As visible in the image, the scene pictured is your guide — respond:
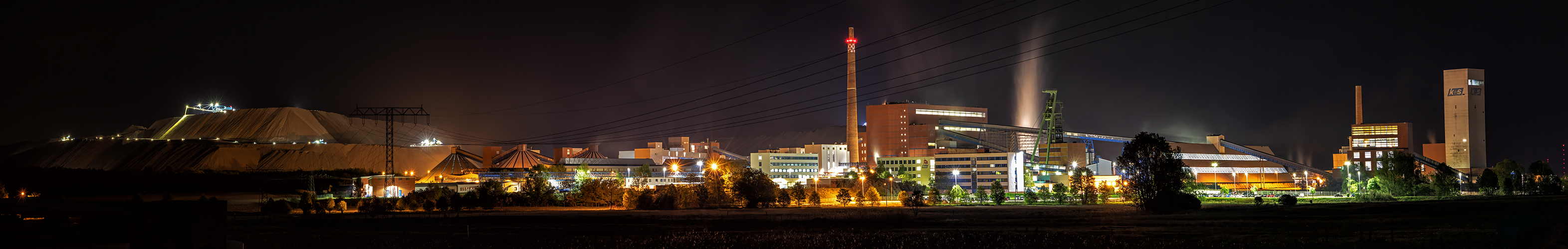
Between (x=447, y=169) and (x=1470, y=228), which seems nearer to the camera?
(x=1470, y=228)

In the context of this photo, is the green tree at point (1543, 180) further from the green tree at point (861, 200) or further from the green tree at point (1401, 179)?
the green tree at point (861, 200)

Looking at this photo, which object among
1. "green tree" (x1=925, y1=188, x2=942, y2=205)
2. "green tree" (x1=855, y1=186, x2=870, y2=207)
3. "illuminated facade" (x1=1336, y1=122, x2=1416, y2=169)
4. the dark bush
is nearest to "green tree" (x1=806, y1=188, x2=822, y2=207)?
"green tree" (x1=855, y1=186, x2=870, y2=207)

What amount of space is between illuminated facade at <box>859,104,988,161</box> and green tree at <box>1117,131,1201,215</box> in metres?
105

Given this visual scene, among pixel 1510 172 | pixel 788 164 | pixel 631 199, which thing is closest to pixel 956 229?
pixel 631 199

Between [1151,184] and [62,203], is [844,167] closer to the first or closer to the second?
[1151,184]

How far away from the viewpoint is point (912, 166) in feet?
484

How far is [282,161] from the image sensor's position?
17000cm

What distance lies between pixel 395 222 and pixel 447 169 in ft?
279

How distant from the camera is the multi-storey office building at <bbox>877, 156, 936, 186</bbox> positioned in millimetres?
140750

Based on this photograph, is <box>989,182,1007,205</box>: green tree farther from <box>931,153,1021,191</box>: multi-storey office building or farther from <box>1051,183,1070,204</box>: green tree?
<box>931,153,1021,191</box>: multi-storey office building

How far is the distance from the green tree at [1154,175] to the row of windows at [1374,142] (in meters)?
113

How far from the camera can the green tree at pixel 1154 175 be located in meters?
48.9

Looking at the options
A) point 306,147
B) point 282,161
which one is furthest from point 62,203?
point 306,147

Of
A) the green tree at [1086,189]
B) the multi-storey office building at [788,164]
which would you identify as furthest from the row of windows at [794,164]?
the green tree at [1086,189]
